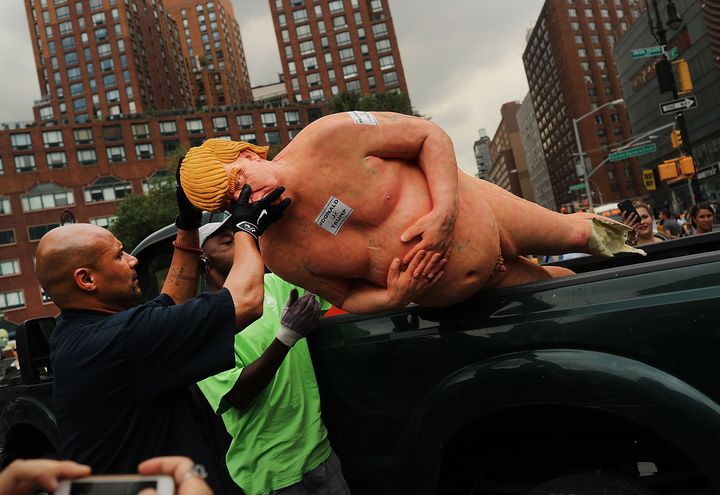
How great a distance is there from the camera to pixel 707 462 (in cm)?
141

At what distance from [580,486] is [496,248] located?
83 centimetres

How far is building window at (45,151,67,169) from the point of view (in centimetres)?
5038

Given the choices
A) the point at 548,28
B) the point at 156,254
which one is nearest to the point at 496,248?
the point at 156,254

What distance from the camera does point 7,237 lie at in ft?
152

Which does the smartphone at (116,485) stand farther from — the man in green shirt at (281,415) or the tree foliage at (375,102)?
the tree foliage at (375,102)

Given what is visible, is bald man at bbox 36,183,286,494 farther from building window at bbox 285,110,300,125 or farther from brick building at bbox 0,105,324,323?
building window at bbox 285,110,300,125

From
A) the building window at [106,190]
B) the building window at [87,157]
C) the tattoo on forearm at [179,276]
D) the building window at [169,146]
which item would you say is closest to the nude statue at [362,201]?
the tattoo on forearm at [179,276]

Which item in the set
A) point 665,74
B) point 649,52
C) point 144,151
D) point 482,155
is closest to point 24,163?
point 144,151

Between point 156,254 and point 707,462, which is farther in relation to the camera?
point 156,254

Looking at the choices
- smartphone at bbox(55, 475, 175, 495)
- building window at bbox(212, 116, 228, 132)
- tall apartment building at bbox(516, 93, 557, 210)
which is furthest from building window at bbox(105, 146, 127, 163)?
tall apartment building at bbox(516, 93, 557, 210)

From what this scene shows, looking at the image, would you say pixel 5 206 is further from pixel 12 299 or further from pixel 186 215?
pixel 186 215

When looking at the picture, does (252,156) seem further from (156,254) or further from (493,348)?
(156,254)

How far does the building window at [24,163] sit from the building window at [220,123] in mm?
18368

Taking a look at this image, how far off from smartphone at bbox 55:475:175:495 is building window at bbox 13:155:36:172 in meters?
58.7
